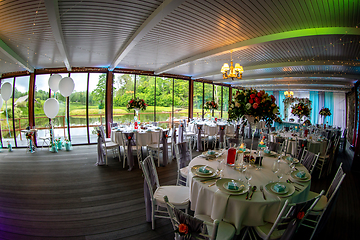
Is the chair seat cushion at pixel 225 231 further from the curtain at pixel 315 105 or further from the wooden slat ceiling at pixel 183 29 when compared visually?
the curtain at pixel 315 105

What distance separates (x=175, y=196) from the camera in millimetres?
2492

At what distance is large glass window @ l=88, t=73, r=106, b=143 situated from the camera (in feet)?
26.2

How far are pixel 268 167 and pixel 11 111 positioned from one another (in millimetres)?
10091

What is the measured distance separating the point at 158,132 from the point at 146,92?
4573mm

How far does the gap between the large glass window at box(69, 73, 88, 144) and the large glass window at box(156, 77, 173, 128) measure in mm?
3722

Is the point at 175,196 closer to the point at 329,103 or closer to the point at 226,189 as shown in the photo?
the point at 226,189

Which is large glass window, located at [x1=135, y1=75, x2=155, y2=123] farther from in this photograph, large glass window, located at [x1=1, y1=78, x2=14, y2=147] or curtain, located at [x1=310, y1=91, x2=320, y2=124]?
curtain, located at [x1=310, y1=91, x2=320, y2=124]

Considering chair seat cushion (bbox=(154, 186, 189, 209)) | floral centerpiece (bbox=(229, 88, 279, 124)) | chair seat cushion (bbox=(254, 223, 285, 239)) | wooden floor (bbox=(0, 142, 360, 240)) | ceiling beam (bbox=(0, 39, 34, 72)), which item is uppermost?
ceiling beam (bbox=(0, 39, 34, 72))

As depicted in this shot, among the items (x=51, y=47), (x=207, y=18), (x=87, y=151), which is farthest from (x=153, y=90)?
(x=207, y=18)

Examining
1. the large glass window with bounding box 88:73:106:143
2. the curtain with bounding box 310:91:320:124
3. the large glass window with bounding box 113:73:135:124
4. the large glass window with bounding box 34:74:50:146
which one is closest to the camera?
the large glass window with bounding box 34:74:50:146

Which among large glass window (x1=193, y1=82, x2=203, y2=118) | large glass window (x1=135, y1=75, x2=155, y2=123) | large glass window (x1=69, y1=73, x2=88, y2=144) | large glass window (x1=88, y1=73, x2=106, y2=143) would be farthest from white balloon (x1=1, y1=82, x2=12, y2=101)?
large glass window (x1=193, y1=82, x2=203, y2=118)

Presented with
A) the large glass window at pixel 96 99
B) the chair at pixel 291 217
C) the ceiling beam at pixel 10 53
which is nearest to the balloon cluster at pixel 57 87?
the ceiling beam at pixel 10 53

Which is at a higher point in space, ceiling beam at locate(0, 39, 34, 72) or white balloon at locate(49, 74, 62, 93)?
ceiling beam at locate(0, 39, 34, 72)

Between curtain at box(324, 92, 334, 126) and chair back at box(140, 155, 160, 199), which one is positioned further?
curtain at box(324, 92, 334, 126)
